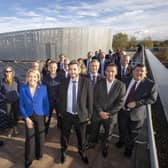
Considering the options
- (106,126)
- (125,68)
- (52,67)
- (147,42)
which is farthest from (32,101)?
(147,42)

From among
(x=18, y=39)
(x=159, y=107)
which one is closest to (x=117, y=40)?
(x=18, y=39)

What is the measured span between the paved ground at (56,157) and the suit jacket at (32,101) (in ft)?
2.61

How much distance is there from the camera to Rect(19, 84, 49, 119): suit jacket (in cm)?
299

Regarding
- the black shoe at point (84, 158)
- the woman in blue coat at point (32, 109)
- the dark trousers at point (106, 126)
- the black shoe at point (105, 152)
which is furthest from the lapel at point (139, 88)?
the woman in blue coat at point (32, 109)

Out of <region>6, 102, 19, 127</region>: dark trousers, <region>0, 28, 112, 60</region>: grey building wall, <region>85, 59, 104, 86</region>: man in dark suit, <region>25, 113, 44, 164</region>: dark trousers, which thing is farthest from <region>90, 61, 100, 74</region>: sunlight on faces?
<region>0, 28, 112, 60</region>: grey building wall

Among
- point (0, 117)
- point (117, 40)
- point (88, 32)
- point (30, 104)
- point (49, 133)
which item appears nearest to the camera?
point (30, 104)

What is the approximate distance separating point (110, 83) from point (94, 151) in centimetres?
127

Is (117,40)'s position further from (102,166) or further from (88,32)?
(102,166)

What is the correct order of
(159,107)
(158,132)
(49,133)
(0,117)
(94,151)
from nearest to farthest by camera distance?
(94,151) < (49,133) < (0,117) < (158,132) < (159,107)

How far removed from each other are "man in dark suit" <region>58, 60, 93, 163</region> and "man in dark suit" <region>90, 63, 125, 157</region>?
0.18 metres

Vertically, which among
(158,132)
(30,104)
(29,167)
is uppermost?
(30,104)

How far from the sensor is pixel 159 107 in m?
9.67

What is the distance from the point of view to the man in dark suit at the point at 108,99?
3156 millimetres

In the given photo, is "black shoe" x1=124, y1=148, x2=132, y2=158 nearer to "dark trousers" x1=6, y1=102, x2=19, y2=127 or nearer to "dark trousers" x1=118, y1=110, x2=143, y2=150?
"dark trousers" x1=118, y1=110, x2=143, y2=150
